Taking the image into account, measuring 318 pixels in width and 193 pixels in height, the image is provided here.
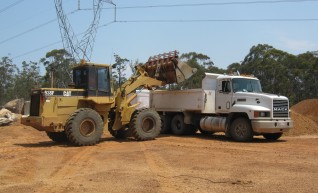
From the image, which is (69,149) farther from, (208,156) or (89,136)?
(208,156)

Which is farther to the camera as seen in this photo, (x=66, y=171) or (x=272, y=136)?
(x=272, y=136)

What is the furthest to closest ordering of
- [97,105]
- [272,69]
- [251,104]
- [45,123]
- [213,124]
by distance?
[272,69] < [213,124] < [251,104] < [97,105] < [45,123]

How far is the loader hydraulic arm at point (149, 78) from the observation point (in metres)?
17.5

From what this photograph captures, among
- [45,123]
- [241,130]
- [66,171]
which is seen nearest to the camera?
[66,171]

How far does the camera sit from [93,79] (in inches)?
648

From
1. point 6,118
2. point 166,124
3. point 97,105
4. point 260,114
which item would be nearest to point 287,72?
point 166,124

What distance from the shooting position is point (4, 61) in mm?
75125

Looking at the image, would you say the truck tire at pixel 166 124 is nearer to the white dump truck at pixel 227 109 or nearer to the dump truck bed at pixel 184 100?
the white dump truck at pixel 227 109

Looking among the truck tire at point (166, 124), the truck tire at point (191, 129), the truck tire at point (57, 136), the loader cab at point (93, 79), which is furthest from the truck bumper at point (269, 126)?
the truck tire at point (57, 136)

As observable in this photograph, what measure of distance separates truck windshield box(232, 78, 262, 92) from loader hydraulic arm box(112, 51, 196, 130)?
2.28 meters

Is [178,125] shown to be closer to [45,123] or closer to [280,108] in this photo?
[280,108]

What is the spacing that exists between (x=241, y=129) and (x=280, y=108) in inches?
69.4

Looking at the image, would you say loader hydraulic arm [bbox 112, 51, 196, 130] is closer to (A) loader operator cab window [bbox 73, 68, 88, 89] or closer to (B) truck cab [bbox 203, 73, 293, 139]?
(B) truck cab [bbox 203, 73, 293, 139]

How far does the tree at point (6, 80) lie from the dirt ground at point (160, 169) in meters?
63.3
